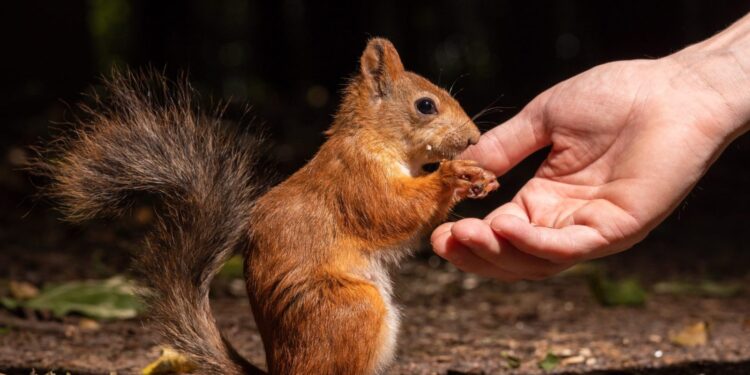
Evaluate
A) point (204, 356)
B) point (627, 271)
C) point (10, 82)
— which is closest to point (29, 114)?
point (10, 82)

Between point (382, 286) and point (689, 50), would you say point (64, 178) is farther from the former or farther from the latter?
point (689, 50)

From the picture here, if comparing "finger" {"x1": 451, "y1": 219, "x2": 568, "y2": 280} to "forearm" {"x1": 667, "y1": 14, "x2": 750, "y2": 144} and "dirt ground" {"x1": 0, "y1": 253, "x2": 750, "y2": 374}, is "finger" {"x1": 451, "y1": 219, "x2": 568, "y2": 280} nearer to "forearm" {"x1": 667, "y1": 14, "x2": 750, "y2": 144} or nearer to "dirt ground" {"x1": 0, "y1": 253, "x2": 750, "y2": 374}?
"dirt ground" {"x1": 0, "y1": 253, "x2": 750, "y2": 374}

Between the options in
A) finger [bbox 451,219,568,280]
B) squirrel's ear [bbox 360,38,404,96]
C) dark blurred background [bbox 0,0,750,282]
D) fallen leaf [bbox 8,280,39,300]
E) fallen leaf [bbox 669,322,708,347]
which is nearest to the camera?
A: finger [bbox 451,219,568,280]

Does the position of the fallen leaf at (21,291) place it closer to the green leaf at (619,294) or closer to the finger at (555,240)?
the finger at (555,240)

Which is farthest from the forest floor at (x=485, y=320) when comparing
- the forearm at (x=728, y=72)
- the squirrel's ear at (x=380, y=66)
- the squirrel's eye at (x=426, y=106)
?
the forearm at (x=728, y=72)

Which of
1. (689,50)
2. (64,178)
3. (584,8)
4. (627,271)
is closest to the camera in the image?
(64,178)

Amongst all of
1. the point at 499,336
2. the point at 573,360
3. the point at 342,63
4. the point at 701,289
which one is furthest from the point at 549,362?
the point at 342,63

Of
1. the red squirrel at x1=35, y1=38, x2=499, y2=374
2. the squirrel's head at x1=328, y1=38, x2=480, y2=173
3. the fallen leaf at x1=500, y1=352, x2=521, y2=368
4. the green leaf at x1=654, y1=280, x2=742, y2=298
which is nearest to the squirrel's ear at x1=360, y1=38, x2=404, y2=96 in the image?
the squirrel's head at x1=328, y1=38, x2=480, y2=173
